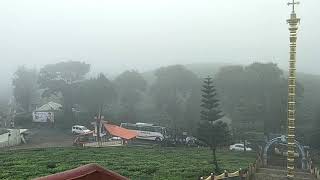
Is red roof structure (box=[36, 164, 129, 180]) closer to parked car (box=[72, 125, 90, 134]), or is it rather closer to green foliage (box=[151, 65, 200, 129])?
parked car (box=[72, 125, 90, 134])

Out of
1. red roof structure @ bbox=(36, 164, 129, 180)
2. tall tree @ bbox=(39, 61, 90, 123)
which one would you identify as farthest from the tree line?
red roof structure @ bbox=(36, 164, 129, 180)

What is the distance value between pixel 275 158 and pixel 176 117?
63.4ft

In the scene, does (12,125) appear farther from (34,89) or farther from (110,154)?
(110,154)

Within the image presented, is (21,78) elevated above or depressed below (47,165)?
above

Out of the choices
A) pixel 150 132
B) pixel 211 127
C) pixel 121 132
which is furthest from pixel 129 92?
pixel 211 127

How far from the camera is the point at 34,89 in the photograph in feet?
213

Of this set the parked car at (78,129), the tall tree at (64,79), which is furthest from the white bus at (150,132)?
the tall tree at (64,79)

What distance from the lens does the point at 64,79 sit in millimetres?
56438

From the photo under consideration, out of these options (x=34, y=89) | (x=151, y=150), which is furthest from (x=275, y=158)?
(x=34, y=89)

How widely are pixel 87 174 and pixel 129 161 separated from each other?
2745cm

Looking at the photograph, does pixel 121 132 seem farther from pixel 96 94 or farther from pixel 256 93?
pixel 256 93

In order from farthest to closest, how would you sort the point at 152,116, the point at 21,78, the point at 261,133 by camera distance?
1. the point at 21,78
2. the point at 152,116
3. the point at 261,133

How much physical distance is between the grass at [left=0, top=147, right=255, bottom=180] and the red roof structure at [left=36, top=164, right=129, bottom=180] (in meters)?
20.5

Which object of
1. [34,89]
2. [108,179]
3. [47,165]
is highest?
[34,89]
